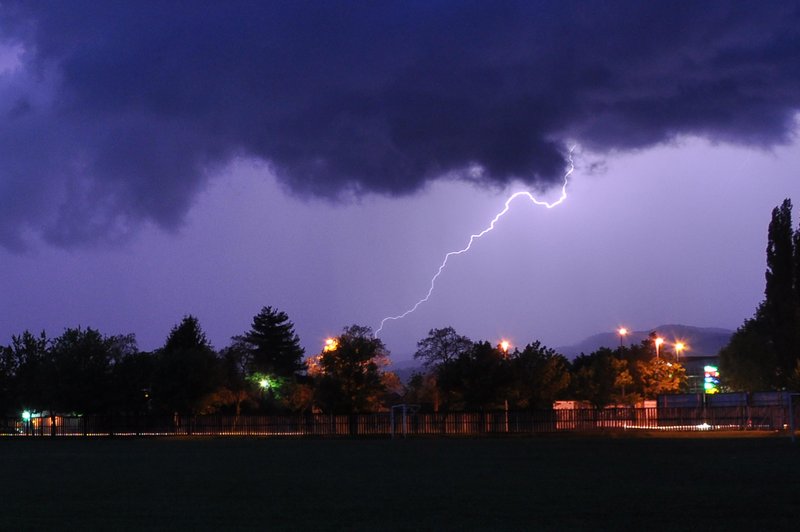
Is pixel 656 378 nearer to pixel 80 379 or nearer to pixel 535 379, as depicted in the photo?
pixel 535 379

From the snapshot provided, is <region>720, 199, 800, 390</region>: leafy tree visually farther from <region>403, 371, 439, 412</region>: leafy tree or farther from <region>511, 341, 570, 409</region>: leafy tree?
<region>403, 371, 439, 412</region>: leafy tree

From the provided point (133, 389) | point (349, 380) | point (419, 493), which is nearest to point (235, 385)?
point (133, 389)

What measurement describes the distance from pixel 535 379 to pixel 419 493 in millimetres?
49188

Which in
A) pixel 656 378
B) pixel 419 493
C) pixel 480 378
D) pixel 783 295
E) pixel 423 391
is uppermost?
pixel 783 295

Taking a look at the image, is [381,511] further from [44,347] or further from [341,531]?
[44,347]

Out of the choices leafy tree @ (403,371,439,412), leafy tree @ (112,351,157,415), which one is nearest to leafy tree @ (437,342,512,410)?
leafy tree @ (403,371,439,412)

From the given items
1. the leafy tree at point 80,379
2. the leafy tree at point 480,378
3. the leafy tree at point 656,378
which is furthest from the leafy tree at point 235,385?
the leafy tree at point 656,378

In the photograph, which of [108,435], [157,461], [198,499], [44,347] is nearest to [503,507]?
[198,499]

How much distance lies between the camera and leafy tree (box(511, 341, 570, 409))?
66.5 m

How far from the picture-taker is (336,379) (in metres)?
67.4

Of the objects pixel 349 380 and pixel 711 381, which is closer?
pixel 349 380

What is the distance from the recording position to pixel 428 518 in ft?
49.9

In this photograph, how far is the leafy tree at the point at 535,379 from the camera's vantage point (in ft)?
218

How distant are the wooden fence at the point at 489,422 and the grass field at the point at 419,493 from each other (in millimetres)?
29018
